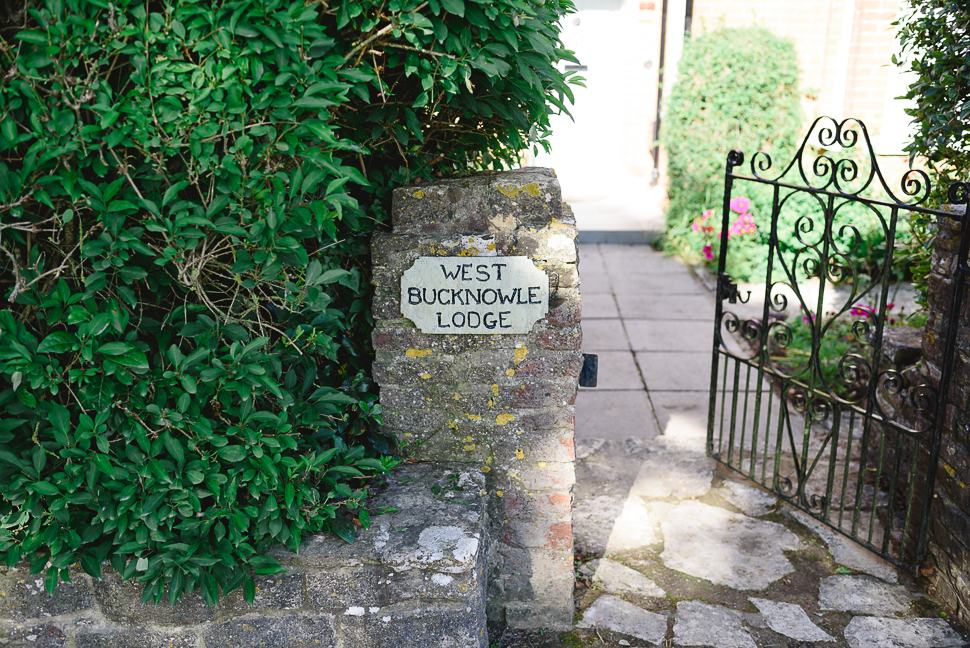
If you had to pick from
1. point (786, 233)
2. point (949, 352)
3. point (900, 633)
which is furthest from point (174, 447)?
point (786, 233)

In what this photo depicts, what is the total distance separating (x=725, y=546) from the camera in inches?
132

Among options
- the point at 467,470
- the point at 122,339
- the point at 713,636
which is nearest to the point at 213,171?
the point at 122,339

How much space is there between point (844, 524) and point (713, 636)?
1205 millimetres

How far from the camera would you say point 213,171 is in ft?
5.96

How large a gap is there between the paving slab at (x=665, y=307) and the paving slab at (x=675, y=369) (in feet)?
2.46

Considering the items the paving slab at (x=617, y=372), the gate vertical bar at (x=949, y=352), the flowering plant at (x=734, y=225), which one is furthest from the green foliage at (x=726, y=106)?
the gate vertical bar at (x=949, y=352)

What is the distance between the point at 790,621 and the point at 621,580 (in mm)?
624

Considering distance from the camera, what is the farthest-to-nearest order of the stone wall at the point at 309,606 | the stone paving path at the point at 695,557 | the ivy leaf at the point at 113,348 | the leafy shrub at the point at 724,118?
1. the leafy shrub at the point at 724,118
2. the stone paving path at the point at 695,557
3. the stone wall at the point at 309,606
4. the ivy leaf at the point at 113,348

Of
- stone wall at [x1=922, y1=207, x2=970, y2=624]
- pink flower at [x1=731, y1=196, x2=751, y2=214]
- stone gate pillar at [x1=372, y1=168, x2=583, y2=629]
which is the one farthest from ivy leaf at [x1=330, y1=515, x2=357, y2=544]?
pink flower at [x1=731, y1=196, x2=751, y2=214]

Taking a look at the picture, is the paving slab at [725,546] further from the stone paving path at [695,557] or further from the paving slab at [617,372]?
the paving slab at [617,372]

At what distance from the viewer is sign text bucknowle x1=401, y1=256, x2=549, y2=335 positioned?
2.44 meters

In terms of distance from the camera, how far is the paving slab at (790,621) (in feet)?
9.20

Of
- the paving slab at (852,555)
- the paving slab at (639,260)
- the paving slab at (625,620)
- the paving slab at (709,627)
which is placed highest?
the paving slab at (639,260)

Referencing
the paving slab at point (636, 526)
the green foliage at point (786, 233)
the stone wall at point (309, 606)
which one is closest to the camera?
the stone wall at point (309, 606)
